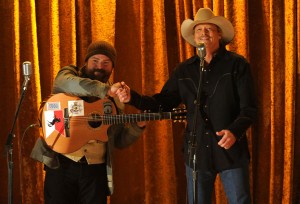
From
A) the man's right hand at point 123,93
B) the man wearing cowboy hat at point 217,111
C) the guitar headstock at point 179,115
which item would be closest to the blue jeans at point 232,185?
the man wearing cowboy hat at point 217,111

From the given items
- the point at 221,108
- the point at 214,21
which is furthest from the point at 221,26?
the point at 221,108

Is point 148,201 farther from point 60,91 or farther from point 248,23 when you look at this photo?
point 248,23

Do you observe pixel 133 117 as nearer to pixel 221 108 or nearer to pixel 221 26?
pixel 221 108

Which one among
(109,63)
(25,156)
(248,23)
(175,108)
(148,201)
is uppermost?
(248,23)

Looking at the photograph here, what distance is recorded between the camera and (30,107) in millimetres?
3703

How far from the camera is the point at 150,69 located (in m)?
3.78

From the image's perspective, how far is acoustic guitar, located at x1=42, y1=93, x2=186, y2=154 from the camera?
283 cm

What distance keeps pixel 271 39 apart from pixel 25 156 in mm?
2244

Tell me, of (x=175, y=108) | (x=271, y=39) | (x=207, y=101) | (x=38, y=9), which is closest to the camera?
(x=207, y=101)

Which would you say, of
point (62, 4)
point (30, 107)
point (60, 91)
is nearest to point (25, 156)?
point (30, 107)

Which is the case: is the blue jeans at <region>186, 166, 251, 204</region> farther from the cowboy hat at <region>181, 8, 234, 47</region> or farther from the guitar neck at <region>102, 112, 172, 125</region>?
the cowboy hat at <region>181, 8, 234, 47</region>

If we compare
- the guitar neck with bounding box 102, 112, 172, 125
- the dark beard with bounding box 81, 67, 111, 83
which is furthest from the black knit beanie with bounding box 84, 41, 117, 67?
the guitar neck with bounding box 102, 112, 172, 125

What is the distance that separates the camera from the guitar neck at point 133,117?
2.81 meters

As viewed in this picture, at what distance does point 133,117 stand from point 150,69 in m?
1.01
